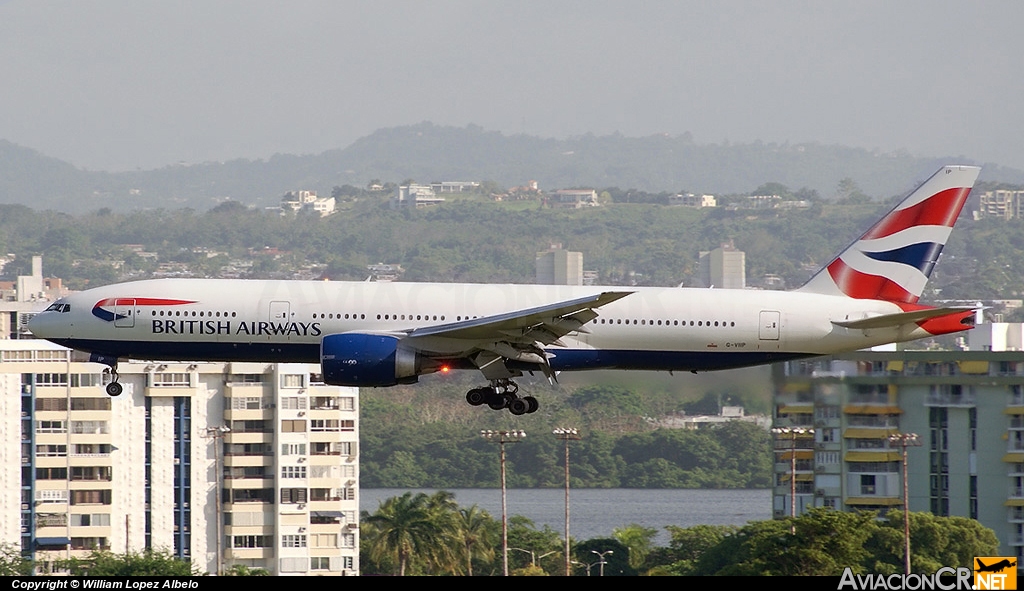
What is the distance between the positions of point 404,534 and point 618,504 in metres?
54.5

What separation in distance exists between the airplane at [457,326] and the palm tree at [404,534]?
45.7 m

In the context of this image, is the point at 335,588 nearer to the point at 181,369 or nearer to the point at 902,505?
the point at 902,505

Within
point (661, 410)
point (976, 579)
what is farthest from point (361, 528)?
point (976, 579)

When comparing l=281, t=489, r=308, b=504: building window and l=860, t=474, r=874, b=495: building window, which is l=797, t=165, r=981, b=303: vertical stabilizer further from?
l=281, t=489, r=308, b=504: building window

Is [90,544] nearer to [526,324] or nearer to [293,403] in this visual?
[293,403]

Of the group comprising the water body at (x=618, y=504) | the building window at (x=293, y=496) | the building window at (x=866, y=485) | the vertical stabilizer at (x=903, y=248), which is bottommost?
the water body at (x=618, y=504)

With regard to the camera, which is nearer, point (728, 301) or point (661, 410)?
point (728, 301)

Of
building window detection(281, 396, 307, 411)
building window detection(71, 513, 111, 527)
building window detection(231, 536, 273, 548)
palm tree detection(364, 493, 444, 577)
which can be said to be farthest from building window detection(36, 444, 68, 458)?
palm tree detection(364, 493, 444, 577)

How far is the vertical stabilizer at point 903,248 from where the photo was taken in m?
47.0

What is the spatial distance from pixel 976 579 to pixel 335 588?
18.4 metres

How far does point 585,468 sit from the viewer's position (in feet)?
465

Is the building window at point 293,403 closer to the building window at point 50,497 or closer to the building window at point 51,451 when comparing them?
the building window at point 51,451

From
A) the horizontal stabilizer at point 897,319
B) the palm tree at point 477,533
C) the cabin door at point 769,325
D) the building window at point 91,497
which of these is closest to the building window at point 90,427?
the building window at point 91,497

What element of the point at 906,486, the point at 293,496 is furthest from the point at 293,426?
the point at 906,486
